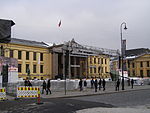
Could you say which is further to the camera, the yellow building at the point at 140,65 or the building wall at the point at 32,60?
the yellow building at the point at 140,65

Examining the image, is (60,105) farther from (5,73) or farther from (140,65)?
(140,65)

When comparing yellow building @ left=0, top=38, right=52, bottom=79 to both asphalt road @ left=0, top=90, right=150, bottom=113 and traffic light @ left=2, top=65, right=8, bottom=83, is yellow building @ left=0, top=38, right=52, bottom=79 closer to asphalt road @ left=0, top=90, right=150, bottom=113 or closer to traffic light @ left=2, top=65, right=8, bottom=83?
traffic light @ left=2, top=65, right=8, bottom=83

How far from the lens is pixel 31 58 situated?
6169 centimetres

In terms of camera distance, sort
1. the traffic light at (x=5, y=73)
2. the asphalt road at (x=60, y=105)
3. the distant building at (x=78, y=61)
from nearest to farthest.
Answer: the asphalt road at (x=60, y=105) → the traffic light at (x=5, y=73) → the distant building at (x=78, y=61)

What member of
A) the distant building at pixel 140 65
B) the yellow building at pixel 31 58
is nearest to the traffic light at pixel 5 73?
the yellow building at pixel 31 58

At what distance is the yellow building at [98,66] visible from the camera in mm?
79250

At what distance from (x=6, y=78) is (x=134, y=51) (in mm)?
95720

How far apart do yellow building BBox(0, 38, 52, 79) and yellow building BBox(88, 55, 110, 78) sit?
18584 millimetres

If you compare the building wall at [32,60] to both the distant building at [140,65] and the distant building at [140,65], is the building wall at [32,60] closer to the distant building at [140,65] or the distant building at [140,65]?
the distant building at [140,65]

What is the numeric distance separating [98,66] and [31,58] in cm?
2898

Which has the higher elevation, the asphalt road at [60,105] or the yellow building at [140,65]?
the yellow building at [140,65]

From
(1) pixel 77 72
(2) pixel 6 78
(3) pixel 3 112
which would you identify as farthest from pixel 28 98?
(1) pixel 77 72

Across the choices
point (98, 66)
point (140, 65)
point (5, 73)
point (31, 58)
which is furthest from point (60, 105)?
point (140, 65)

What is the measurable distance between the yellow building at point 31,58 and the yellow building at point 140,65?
1644 inches
